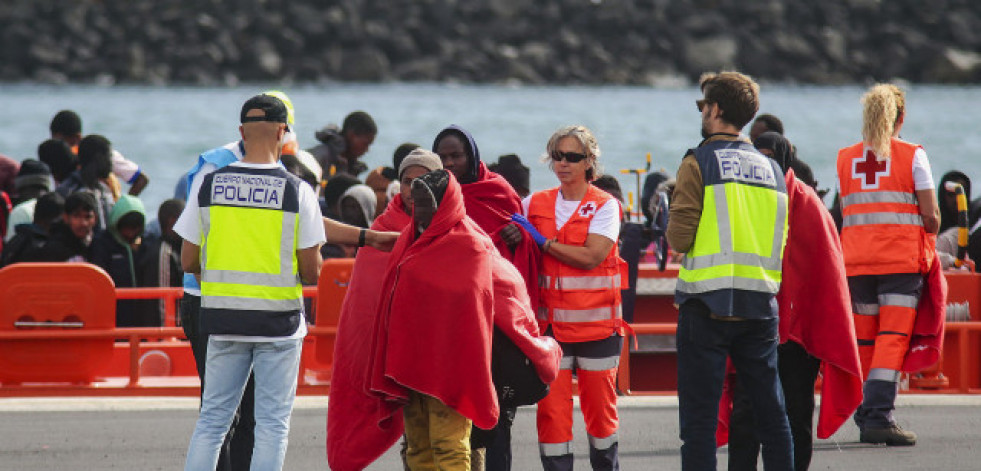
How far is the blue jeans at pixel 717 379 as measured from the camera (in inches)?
260

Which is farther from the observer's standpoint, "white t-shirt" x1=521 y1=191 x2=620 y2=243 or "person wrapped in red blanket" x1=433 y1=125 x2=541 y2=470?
"white t-shirt" x1=521 y1=191 x2=620 y2=243

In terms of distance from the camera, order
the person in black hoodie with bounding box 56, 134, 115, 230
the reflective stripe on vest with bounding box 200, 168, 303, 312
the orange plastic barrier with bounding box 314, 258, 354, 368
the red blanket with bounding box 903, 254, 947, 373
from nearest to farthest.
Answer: the reflective stripe on vest with bounding box 200, 168, 303, 312
the red blanket with bounding box 903, 254, 947, 373
the orange plastic barrier with bounding box 314, 258, 354, 368
the person in black hoodie with bounding box 56, 134, 115, 230

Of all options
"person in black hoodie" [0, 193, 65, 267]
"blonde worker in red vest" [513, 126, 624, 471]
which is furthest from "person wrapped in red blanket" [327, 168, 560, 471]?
"person in black hoodie" [0, 193, 65, 267]

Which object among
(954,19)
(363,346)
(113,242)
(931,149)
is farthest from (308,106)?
(363,346)

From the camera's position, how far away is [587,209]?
7395mm

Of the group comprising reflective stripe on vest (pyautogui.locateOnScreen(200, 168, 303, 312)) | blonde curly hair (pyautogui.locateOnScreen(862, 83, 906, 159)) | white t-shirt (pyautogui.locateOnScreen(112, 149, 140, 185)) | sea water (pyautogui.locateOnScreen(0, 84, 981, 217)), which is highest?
sea water (pyautogui.locateOnScreen(0, 84, 981, 217))

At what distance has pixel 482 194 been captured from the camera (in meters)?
7.03

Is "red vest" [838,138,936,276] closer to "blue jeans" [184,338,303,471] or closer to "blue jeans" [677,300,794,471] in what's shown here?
"blue jeans" [677,300,794,471]

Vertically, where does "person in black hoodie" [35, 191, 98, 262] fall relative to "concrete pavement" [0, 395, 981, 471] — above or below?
above

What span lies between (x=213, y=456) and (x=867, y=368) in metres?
4.20

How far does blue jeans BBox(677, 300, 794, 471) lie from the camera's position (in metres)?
6.60

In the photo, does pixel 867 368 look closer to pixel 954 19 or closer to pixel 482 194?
pixel 482 194

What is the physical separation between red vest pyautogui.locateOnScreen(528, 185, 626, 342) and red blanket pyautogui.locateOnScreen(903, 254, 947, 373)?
2.24 meters

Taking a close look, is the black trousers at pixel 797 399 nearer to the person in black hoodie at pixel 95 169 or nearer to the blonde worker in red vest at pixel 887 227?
the blonde worker in red vest at pixel 887 227
